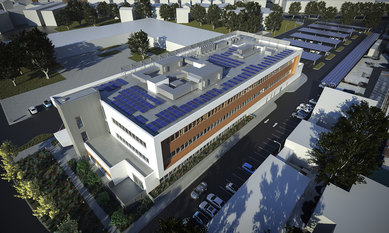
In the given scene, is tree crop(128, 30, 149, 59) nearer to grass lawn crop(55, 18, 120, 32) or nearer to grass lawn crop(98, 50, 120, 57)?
grass lawn crop(98, 50, 120, 57)

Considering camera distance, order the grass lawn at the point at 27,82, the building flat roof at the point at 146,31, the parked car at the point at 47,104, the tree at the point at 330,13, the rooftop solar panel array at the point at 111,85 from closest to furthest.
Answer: the rooftop solar panel array at the point at 111,85
the parked car at the point at 47,104
the grass lawn at the point at 27,82
the building flat roof at the point at 146,31
the tree at the point at 330,13

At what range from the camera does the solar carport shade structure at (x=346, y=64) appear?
6921cm

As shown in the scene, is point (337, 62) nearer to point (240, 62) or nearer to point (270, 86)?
point (270, 86)

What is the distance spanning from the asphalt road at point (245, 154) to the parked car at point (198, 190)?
683mm

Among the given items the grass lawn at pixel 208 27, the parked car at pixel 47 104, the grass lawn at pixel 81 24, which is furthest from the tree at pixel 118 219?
the grass lawn at pixel 81 24

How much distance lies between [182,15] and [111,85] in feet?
352

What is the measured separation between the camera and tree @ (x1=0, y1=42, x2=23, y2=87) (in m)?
62.3

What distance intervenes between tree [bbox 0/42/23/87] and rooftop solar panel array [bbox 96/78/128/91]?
1574 inches

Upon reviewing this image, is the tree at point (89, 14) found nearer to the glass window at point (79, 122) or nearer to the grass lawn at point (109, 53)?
the grass lawn at point (109, 53)

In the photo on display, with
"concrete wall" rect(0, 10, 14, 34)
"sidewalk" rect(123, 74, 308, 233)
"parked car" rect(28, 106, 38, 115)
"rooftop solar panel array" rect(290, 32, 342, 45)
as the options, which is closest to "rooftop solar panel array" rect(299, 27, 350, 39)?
"rooftop solar panel array" rect(290, 32, 342, 45)

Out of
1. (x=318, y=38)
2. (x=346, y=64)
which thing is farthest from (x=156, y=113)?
(x=318, y=38)

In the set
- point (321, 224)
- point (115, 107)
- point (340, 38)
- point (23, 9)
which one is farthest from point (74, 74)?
point (340, 38)

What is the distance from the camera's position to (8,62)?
63.4 metres

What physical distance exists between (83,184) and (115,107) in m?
15.1
